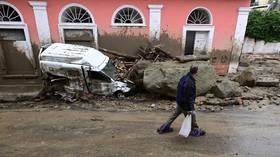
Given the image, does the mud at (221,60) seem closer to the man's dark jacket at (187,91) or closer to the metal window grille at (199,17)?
the metal window grille at (199,17)

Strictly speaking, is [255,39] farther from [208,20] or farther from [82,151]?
[82,151]

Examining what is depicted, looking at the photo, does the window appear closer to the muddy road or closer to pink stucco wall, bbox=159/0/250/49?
pink stucco wall, bbox=159/0/250/49

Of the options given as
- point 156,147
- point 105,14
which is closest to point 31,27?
point 105,14

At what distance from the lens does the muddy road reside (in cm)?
600

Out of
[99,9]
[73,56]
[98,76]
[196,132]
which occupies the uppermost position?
[99,9]

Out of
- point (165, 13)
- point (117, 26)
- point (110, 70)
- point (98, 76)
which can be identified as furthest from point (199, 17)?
point (98, 76)

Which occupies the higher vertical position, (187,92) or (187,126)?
(187,92)

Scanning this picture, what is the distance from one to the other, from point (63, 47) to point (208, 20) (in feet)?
26.0

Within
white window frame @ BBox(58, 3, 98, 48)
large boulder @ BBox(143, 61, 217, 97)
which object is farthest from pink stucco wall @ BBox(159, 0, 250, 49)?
white window frame @ BBox(58, 3, 98, 48)

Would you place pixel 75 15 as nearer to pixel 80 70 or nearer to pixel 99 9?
pixel 99 9

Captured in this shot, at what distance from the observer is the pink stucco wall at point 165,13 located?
11.6 metres

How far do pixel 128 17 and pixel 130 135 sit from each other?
7.31 meters

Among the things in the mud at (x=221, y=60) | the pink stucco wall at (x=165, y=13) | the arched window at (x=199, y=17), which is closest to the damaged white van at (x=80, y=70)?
the pink stucco wall at (x=165, y=13)

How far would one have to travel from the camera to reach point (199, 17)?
12.5 meters
